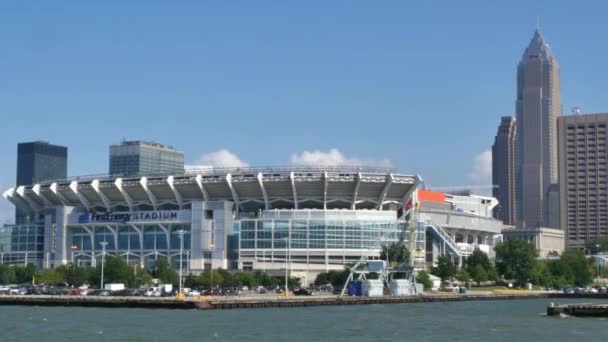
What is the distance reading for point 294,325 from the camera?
108750 millimetres

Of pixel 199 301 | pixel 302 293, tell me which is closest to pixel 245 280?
pixel 302 293

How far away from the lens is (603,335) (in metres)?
97.6

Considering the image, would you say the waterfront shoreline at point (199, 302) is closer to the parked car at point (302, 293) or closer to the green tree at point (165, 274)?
the parked car at point (302, 293)

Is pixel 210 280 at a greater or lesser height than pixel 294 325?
greater

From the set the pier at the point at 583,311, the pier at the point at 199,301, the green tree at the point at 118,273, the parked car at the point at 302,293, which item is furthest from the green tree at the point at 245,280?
the pier at the point at 583,311

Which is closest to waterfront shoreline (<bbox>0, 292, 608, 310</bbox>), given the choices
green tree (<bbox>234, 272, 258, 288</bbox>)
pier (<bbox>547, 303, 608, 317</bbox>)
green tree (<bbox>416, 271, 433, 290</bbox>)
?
green tree (<bbox>416, 271, 433, 290</bbox>)

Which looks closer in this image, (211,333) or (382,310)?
(211,333)

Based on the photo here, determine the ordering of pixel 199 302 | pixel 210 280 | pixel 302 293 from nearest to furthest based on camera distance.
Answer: pixel 199 302, pixel 302 293, pixel 210 280

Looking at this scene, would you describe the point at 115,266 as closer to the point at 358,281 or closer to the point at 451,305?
the point at 358,281

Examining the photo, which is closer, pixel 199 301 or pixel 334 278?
pixel 199 301

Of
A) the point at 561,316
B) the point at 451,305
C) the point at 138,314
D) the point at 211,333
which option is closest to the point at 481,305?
the point at 451,305

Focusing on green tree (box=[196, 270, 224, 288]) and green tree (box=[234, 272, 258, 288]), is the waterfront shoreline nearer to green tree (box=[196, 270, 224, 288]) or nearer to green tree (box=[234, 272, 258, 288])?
green tree (box=[196, 270, 224, 288])

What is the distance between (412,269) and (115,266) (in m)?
50.0

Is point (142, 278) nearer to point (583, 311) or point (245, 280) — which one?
point (245, 280)
